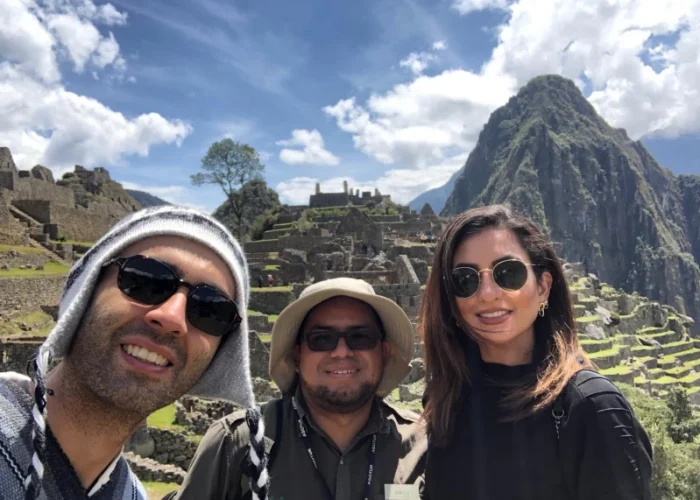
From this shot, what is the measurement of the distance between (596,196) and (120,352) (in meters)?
179

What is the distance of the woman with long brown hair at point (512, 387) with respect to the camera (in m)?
2.12

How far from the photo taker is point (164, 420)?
10016mm

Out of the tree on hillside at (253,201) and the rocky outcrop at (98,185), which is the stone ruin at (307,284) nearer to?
the rocky outcrop at (98,185)

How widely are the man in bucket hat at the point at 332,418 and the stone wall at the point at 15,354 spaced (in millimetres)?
11061

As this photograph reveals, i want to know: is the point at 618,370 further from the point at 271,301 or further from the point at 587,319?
the point at 271,301

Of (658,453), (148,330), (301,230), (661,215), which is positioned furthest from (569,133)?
(148,330)

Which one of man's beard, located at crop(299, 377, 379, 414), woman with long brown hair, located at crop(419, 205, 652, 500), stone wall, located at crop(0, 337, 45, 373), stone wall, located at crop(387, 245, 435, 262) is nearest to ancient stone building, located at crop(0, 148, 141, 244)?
stone wall, located at crop(0, 337, 45, 373)

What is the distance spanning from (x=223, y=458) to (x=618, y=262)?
565 ft

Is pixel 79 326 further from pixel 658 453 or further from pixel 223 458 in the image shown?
pixel 658 453

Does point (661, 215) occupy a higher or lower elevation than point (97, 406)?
higher

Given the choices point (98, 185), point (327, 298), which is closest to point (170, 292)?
point (327, 298)

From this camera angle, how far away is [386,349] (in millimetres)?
3262

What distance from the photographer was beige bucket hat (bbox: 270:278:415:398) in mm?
3006

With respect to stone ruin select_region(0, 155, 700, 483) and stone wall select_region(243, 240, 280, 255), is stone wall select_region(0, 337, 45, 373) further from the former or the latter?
stone wall select_region(243, 240, 280, 255)
